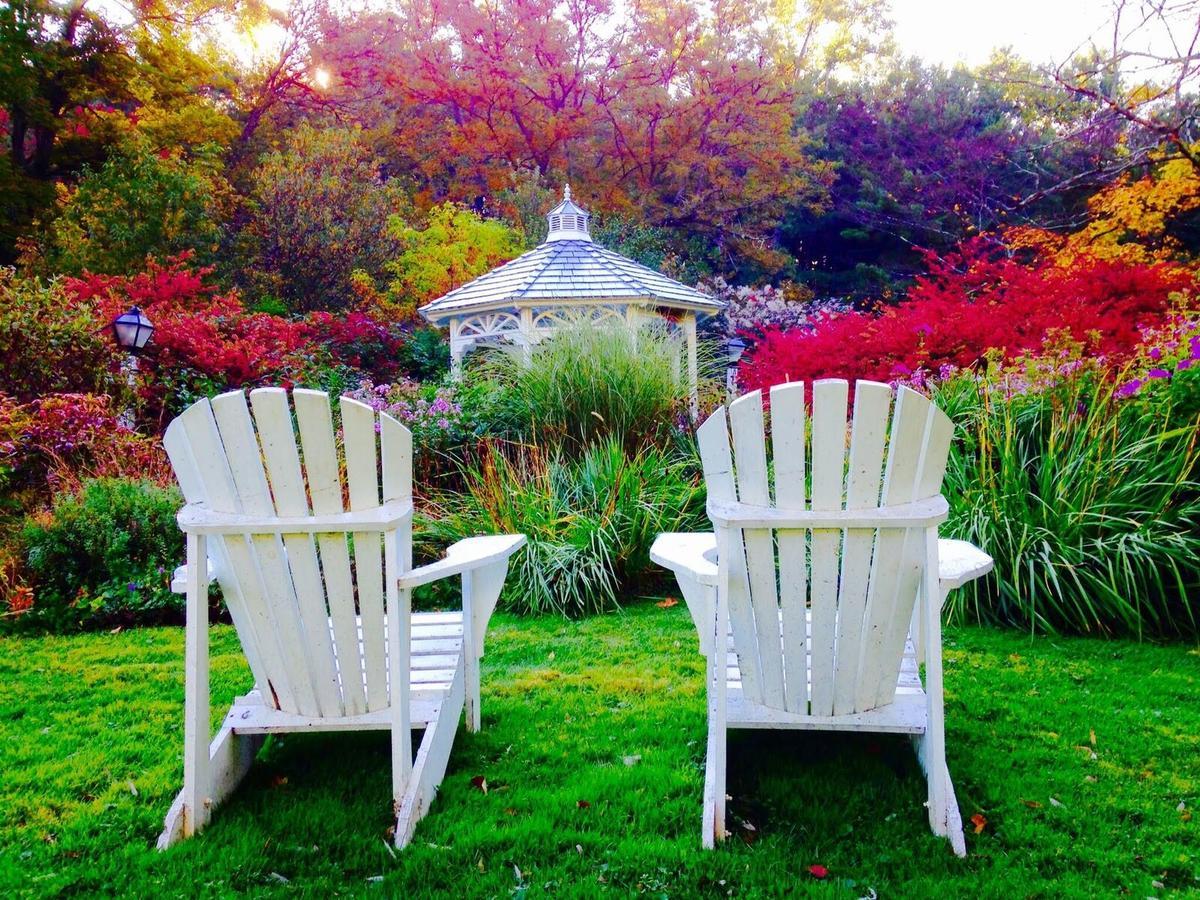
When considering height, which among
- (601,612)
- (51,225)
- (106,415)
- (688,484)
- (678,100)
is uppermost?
(678,100)

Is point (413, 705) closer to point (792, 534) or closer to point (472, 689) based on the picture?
point (472, 689)

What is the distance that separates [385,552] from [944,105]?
751 inches

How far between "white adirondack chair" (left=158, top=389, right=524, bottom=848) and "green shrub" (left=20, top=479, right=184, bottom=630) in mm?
2334

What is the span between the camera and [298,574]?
Result: 1.82 metres

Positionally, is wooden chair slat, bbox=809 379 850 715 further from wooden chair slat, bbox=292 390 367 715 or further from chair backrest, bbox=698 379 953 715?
wooden chair slat, bbox=292 390 367 715

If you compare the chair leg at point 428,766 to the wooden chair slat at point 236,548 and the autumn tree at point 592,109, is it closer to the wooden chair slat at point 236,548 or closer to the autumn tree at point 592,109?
the wooden chair slat at point 236,548

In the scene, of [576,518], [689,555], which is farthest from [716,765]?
[576,518]

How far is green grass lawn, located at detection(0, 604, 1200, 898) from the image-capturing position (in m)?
1.63

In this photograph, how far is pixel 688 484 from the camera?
448 centimetres

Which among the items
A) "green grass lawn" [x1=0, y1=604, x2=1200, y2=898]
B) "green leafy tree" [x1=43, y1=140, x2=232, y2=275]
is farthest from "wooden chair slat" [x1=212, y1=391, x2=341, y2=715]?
"green leafy tree" [x1=43, y1=140, x2=232, y2=275]

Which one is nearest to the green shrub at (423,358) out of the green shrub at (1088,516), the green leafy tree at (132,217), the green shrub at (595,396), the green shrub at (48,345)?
the green leafy tree at (132,217)

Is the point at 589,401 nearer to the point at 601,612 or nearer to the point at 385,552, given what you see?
the point at 601,612

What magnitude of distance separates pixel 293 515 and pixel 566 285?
6.77 m

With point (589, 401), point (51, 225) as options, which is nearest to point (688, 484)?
point (589, 401)
